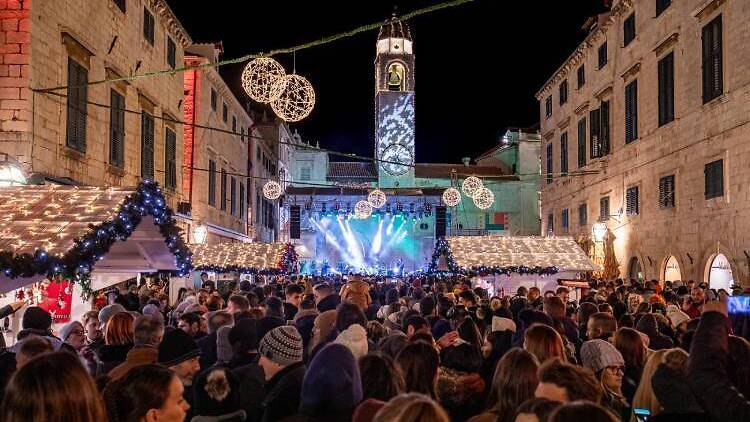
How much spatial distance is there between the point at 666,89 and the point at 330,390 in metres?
21.7

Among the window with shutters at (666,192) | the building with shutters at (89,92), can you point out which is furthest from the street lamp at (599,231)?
the building with shutters at (89,92)

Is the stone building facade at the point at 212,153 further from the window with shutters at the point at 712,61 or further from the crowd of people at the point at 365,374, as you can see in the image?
the crowd of people at the point at 365,374

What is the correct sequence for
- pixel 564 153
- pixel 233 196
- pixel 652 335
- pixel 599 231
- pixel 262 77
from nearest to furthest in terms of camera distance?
pixel 652 335 < pixel 262 77 < pixel 599 231 < pixel 233 196 < pixel 564 153

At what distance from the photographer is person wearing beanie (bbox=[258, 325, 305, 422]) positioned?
4.59 meters

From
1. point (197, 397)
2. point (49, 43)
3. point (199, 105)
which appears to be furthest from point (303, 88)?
point (199, 105)

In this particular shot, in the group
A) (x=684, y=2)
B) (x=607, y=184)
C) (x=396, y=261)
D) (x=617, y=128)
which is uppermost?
(x=684, y=2)

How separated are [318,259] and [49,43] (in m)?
43.5

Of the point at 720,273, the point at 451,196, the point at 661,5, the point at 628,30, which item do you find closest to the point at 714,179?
the point at 720,273

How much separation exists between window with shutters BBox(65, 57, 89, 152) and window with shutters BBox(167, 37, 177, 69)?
7.24 metres

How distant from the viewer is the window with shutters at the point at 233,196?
34.0 metres

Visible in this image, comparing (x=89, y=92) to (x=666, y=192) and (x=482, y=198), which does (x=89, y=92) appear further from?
(x=666, y=192)

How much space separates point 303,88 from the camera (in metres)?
13.1

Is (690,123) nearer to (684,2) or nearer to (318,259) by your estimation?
(684,2)

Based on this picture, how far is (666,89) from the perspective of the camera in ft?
74.6
